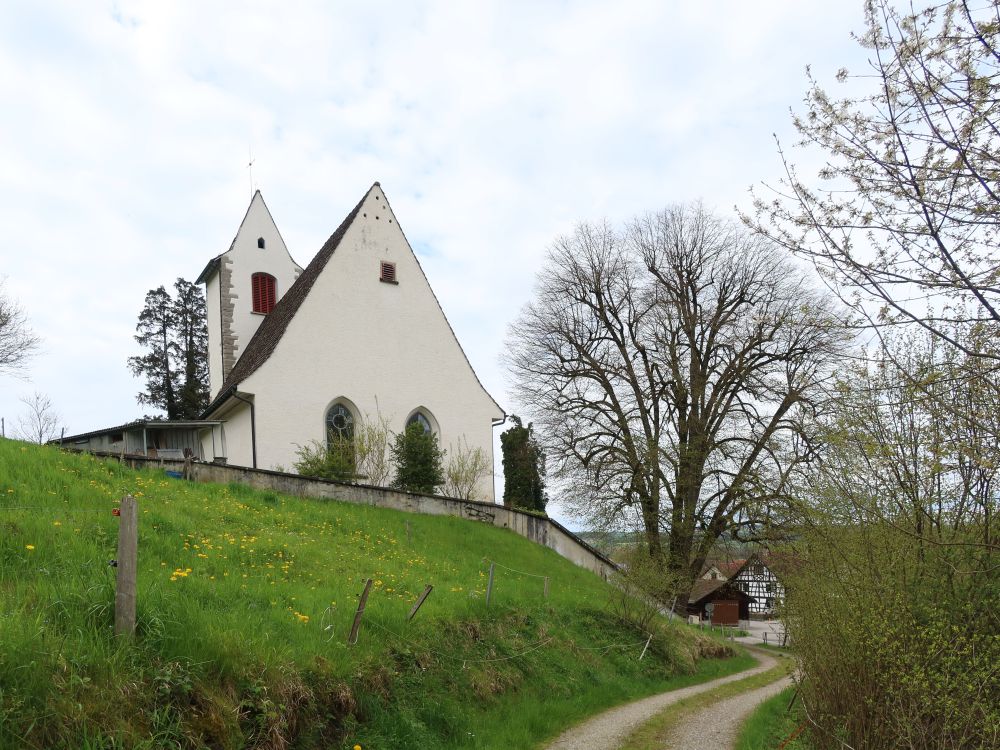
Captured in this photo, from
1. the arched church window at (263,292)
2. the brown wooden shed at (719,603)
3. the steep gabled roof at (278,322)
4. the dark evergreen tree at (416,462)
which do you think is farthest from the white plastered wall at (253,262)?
the brown wooden shed at (719,603)

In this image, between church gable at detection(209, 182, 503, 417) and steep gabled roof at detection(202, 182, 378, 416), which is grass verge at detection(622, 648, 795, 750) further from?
steep gabled roof at detection(202, 182, 378, 416)

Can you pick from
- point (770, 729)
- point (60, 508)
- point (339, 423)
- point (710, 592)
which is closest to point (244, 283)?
point (339, 423)

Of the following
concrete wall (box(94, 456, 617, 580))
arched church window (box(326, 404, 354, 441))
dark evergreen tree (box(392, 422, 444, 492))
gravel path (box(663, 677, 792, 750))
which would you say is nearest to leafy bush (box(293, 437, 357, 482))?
arched church window (box(326, 404, 354, 441))

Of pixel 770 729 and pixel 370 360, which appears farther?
pixel 370 360

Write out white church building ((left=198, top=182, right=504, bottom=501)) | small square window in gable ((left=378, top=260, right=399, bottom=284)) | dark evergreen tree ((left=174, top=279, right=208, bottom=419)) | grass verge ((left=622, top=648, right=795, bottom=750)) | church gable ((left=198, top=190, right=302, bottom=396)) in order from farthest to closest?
1. dark evergreen tree ((left=174, top=279, right=208, bottom=419))
2. church gable ((left=198, top=190, right=302, bottom=396))
3. small square window in gable ((left=378, top=260, right=399, bottom=284))
4. white church building ((left=198, top=182, right=504, bottom=501))
5. grass verge ((left=622, top=648, right=795, bottom=750))

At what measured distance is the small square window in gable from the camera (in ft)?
92.8

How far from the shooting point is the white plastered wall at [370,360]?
2495 centimetres

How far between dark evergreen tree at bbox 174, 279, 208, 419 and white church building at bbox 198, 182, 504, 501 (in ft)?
31.5

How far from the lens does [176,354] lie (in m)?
42.7

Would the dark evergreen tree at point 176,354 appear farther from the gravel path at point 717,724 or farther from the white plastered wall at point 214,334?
the gravel path at point 717,724

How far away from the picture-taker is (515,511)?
24.2 m

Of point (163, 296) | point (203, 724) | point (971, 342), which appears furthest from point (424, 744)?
point (163, 296)

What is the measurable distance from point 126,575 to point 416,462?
18.6 metres

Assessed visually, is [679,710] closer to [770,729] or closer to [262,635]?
[770,729]
